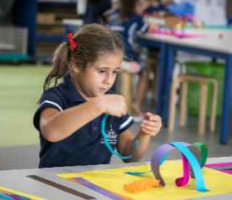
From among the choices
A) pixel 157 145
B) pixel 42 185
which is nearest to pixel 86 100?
pixel 42 185

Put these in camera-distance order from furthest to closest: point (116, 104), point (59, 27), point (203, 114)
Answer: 1. point (59, 27)
2. point (203, 114)
3. point (116, 104)

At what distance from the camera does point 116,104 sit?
1509 millimetres

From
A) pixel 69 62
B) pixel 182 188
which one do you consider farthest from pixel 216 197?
pixel 69 62

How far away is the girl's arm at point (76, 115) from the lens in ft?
4.97

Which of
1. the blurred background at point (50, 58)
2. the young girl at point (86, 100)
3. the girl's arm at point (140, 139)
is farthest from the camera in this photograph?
the blurred background at point (50, 58)

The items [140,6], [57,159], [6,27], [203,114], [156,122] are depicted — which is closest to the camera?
[156,122]

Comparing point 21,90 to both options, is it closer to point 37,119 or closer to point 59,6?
Result: point 59,6

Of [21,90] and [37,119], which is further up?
[37,119]

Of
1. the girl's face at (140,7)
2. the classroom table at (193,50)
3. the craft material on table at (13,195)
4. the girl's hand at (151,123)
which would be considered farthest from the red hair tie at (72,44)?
the girl's face at (140,7)

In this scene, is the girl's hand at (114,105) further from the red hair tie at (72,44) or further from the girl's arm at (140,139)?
the red hair tie at (72,44)

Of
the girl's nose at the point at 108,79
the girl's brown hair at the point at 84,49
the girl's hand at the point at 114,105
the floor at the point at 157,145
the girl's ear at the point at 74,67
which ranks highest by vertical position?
the girl's brown hair at the point at 84,49

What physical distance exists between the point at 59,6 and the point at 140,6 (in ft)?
12.4

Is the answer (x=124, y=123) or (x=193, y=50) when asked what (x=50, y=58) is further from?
(x=124, y=123)

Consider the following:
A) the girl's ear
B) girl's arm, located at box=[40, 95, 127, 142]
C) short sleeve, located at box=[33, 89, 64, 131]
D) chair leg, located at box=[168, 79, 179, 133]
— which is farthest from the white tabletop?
girl's arm, located at box=[40, 95, 127, 142]
